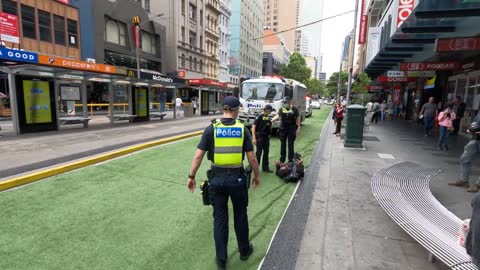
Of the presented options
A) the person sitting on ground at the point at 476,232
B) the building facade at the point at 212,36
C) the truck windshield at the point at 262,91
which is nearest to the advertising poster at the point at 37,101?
the truck windshield at the point at 262,91

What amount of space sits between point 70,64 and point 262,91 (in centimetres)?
845

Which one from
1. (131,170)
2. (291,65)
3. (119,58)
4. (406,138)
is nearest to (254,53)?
(291,65)

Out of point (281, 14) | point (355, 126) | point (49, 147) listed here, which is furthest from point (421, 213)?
point (281, 14)

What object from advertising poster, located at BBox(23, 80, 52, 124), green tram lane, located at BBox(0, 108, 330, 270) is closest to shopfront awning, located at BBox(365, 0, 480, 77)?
green tram lane, located at BBox(0, 108, 330, 270)

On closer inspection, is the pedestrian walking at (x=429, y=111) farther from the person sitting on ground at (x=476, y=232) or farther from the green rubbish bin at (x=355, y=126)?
the person sitting on ground at (x=476, y=232)

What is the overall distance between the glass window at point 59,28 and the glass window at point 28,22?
1668 millimetres

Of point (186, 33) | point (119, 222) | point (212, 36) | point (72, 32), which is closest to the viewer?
point (119, 222)

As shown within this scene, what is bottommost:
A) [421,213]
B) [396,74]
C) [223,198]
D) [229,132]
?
[421,213]

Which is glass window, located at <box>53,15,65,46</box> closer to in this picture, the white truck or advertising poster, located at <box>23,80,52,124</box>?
advertising poster, located at <box>23,80,52,124</box>

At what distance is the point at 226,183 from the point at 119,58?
31.7 m

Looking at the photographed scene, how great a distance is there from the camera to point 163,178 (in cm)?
628

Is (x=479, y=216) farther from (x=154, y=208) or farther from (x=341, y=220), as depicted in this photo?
(x=154, y=208)

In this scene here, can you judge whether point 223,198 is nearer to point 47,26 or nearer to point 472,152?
point 472,152

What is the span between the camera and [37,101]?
11.6 metres
